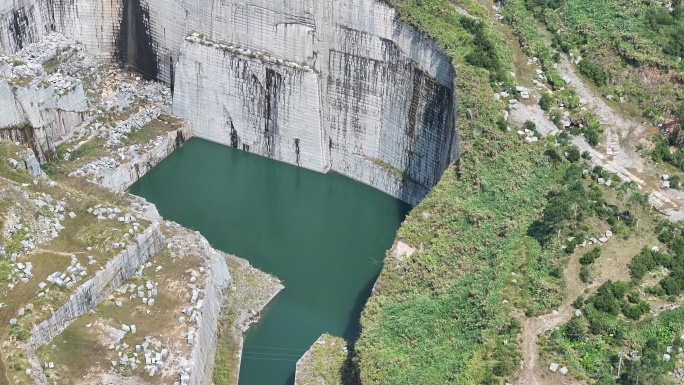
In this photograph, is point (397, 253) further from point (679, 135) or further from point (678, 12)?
point (678, 12)

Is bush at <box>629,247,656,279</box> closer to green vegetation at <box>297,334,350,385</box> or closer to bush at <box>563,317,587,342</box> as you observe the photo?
bush at <box>563,317,587,342</box>

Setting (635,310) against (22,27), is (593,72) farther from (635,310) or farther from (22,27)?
(22,27)

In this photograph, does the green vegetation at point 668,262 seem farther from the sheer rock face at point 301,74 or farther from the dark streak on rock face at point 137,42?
the dark streak on rock face at point 137,42

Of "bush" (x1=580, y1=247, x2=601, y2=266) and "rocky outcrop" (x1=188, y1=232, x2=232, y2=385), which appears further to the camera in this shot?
"rocky outcrop" (x1=188, y1=232, x2=232, y2=385)

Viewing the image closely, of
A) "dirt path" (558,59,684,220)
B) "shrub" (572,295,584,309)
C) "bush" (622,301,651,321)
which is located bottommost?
"shrub" (572,295,584,309)

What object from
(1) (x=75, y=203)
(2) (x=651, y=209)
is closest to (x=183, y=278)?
(1) (x=75, y=203)

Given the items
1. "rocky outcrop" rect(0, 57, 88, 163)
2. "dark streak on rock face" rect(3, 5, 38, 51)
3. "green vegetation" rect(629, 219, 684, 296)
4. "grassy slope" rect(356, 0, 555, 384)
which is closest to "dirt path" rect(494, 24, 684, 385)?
"grassy slope" rect(356, 0, 555, 384)
